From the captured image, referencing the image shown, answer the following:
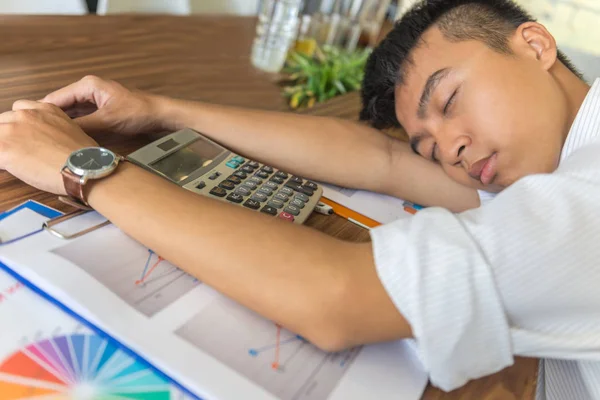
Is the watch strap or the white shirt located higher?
the white shirt

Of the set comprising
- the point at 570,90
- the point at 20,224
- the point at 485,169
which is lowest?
the point at 20,224

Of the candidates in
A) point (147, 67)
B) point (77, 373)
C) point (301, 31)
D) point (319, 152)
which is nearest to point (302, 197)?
point (319, 152)

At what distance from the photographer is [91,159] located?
0.51 metres

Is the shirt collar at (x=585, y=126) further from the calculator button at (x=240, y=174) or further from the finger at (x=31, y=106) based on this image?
the finger at (x=31, y=106)

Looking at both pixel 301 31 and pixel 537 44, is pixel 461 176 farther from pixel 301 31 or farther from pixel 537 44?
pixel 301 31

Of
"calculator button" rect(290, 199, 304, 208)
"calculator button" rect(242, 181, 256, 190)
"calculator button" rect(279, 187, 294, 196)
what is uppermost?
"calculator button" rect(242, 181, 256, 190)

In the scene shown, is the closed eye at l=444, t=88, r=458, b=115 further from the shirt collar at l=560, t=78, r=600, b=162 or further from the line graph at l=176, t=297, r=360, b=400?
the line graph at l=176, t=297, r=360, b=400

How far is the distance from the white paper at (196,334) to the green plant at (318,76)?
64cm

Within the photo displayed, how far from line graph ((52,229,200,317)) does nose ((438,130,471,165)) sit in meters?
0.40

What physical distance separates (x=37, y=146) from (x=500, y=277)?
0.50m

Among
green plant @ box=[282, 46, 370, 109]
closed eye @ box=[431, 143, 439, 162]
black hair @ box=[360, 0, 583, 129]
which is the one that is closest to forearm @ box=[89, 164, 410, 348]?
closed eye @ box=[431, 143, 439, 162]

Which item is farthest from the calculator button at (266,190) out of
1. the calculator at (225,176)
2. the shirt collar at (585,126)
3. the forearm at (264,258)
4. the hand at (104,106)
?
the shirt collar at (585,126)

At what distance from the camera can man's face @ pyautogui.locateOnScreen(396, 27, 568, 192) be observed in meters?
0.64

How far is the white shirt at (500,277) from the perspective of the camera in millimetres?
417
